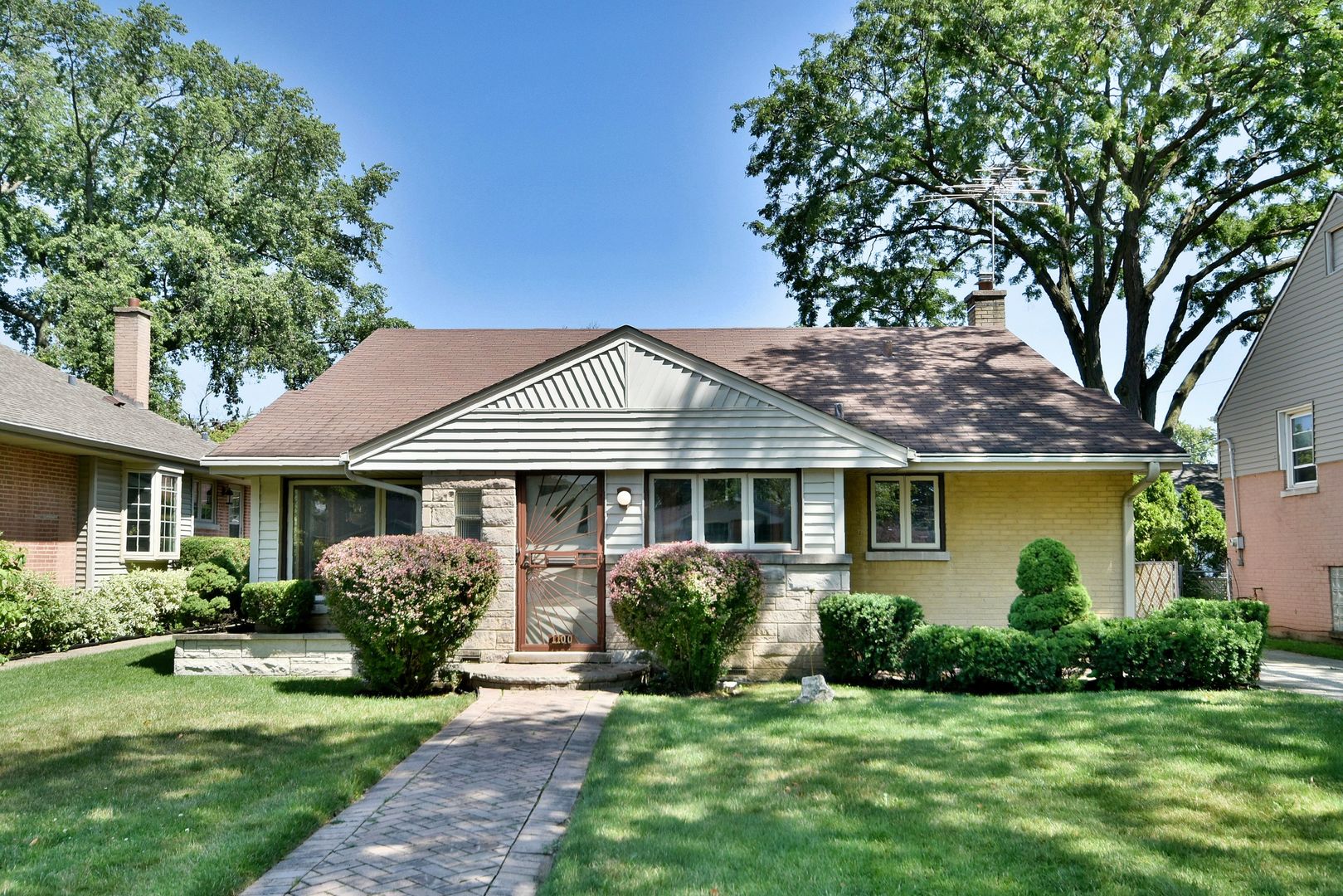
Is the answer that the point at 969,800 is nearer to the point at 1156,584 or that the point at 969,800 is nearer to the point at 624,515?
the point at 624,515

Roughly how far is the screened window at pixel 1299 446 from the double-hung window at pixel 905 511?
8.90m

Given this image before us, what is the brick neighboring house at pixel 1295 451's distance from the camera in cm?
1541

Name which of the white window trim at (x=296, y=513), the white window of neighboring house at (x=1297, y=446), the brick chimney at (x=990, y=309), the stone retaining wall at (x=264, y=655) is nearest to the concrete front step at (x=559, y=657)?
the stone retaining wall at (x=264, y=655)

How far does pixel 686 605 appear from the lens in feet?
30.2

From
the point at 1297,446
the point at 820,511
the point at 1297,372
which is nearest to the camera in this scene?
the point at 820,511

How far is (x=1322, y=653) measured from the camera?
46.1 feet

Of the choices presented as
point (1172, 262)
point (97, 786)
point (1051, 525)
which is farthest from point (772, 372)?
point (1172, 262)

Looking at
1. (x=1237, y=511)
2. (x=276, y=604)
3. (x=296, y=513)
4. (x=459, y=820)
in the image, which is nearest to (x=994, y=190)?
(x=1237, y=511)

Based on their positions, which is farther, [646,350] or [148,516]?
[148,516]

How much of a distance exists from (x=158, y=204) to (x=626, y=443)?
26.8 m

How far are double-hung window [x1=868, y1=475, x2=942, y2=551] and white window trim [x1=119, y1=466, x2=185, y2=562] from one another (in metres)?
14.4

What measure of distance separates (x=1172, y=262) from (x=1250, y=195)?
2693 mm

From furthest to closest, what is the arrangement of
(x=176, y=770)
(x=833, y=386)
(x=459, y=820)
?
(x=833, y=386) < (x=176, y=770) < (x=459, y=820)

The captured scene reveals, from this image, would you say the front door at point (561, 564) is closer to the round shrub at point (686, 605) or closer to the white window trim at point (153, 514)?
the round shrub at point (686, 605)
